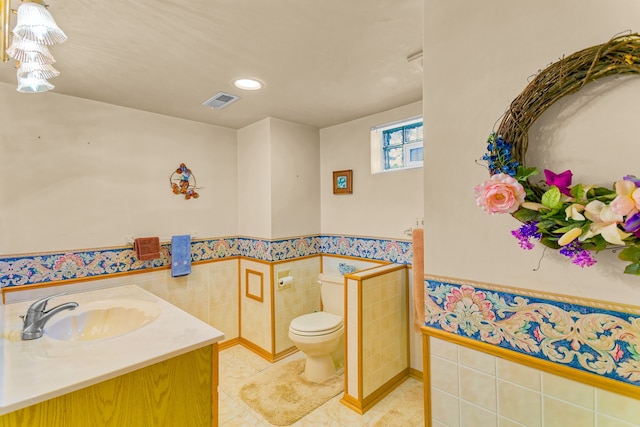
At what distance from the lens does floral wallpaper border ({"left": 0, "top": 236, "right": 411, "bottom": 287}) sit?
6.73ft

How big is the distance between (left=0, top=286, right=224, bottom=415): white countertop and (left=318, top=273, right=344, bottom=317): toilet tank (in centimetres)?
132

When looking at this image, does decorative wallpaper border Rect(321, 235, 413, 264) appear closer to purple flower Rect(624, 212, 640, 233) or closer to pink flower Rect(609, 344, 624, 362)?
pink flower Rect(609, 344, 624, 362)

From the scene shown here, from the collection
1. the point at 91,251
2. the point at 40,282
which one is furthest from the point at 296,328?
the point at 40,282

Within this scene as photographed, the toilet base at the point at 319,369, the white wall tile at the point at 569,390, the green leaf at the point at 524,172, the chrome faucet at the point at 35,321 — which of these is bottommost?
the toilet base at the point at 319,369

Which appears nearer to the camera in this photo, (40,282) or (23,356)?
Result: (23,356)

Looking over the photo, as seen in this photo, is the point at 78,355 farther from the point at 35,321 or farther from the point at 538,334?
the point at 538,334

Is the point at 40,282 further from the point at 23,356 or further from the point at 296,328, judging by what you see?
the point at 296,328

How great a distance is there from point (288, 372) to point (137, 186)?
2.05 m

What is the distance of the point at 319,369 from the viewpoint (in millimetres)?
2414

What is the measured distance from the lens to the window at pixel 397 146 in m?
2.50

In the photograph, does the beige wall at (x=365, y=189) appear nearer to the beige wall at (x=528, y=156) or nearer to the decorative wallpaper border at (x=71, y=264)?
the beige wall at (x=528, y=156)

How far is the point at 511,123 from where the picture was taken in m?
0.99

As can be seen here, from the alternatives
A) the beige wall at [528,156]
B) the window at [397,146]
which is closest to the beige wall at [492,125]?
the beige wall at [528,156]

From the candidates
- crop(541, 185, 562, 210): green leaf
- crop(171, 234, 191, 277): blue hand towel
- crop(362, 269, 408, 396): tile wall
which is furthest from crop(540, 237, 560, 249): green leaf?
crop(171, 234, 191, 277): blue hand towel
